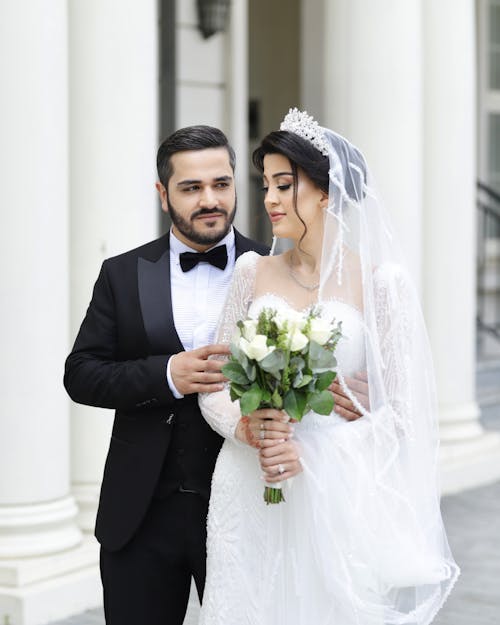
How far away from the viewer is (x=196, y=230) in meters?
3.28

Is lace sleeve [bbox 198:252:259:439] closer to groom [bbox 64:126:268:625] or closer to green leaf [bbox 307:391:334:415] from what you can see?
groom [bbox 64:126:268:625]

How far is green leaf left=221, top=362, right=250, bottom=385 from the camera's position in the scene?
2.92 m

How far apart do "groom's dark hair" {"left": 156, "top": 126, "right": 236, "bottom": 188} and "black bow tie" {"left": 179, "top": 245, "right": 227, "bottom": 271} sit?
0.20 m

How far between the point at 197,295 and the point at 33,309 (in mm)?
1793

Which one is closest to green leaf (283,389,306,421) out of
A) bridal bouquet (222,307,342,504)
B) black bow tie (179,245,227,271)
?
bridal bouquet (222,307,342,504)

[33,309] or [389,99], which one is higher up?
[389,99]

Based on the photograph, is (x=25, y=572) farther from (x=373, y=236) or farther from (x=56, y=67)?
(x=373, y=236)

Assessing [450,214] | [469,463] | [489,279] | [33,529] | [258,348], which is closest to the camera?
[258,348]

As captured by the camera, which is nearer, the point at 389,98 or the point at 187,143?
the point at 187,143

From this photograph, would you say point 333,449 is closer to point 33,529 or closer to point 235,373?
point 235,373

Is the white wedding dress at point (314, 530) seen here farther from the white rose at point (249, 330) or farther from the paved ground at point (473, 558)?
the paved ground at point (473, 558)

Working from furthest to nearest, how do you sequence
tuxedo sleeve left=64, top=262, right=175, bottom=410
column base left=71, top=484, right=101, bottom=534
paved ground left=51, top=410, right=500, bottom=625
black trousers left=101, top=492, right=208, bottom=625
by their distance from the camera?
column base left=71, top=484, right=101, bottom=534 → paved ground left=51, top=410, right=500, bottom=625 → black trousers left=101, top=492, right=208, bottom=625 → tuxedo sleeve left=64, top=262, right=175, bottom=410

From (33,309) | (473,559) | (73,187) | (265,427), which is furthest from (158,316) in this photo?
(473,559)

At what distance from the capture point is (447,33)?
26.5ft
